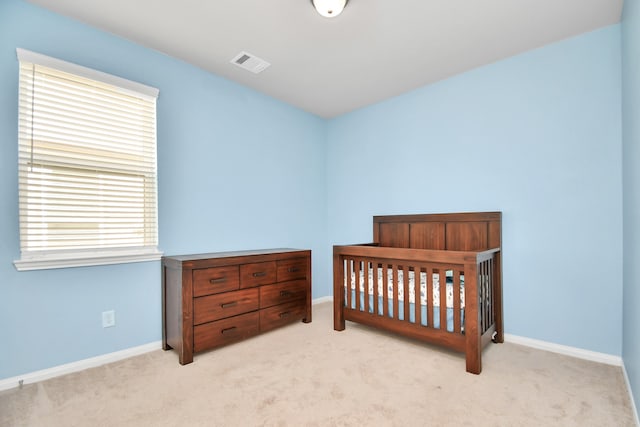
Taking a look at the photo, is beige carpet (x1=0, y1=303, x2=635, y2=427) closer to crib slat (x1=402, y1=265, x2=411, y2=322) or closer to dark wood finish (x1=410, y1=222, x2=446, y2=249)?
crib slat (x1=402, y1=265, x2=411, y2=322)

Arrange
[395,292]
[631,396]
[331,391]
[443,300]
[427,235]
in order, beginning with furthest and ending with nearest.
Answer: [427,235] → [395,292] → [443,300] → [331,391] → [631,396]

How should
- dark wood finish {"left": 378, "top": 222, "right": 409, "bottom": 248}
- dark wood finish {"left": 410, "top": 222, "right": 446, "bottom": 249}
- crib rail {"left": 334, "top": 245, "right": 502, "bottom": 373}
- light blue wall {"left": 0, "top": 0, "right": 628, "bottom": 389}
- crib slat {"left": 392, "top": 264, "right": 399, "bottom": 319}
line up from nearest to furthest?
1. light blue wall {"left": 0, "top": 0, "right": 628, "bottom": 389}
2. crib rail {"left": 334, "top": 245, "right": 502, "bottom": 373}
3. crib slat {"left": 392, "top": 264, "right": 399, "bottom": 319}
4. dark wood finish {"left": 410, "top": 222, "right": 446, "bottom": 249}
5. dark wood finish {"left": 378, "top": 222, "right": 409, "bottom": 248}

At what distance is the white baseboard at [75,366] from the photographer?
1.77m

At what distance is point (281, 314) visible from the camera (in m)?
2.70

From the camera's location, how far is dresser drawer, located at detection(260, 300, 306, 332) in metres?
2.58

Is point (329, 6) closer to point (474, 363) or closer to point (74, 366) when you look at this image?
point (474, 363)

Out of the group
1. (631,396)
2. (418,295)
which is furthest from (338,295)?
(631,396)

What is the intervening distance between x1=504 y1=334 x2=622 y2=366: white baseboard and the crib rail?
0.48ft

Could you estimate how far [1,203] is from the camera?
5.78 ft

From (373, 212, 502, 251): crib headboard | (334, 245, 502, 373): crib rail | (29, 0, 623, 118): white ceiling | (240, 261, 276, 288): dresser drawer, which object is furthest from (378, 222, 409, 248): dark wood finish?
(29, 0, 623, 118): white ceiling

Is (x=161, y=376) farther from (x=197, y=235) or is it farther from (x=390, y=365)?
(x=390, y=365)

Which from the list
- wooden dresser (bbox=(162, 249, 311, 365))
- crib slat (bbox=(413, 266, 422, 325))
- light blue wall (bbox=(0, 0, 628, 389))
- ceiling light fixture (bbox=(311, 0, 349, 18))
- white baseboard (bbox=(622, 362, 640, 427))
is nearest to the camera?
white baseboard (bbox=(622, 362, 640, 427))

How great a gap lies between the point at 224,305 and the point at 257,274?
365mm

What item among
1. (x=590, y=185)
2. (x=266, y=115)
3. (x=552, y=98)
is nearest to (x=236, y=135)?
(x=266, y=115)
